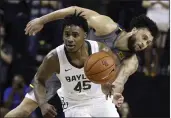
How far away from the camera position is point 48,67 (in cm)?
561

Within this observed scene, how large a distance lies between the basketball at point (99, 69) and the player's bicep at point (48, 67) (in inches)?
14.5

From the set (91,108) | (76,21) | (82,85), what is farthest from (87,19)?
(91,108)

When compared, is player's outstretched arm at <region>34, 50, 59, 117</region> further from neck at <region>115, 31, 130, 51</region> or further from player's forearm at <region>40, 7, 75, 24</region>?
neck at <region>115, 31, 130, 51</region>

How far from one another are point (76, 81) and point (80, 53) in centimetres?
30

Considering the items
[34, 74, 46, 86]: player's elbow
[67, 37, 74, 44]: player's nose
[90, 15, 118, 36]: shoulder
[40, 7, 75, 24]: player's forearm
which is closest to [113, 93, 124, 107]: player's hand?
[67, 37, 74, 44]: player's nose

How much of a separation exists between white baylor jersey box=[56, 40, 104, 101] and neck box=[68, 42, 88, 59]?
0.16 ft

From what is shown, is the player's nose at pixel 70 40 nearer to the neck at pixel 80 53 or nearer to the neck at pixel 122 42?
the neck at pixel 80 53

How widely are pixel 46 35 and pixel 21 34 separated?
0.52 m

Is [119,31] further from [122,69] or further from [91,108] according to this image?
[91,108]

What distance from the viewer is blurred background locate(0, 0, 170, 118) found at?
7914 millimetres

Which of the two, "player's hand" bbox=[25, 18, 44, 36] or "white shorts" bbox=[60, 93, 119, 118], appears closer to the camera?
"white shorts" bbox=[60, 93, 119, 118]

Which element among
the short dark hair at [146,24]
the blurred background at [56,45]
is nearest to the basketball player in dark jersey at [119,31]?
the short dark hair at [146,24]

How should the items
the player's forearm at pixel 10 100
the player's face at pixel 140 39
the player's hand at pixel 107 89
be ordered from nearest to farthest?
the player's hand at pixel 107 89 < the player's face at pixel 140 39 < the player's forearm at pixel 10 100

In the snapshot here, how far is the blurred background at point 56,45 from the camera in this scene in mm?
7914
